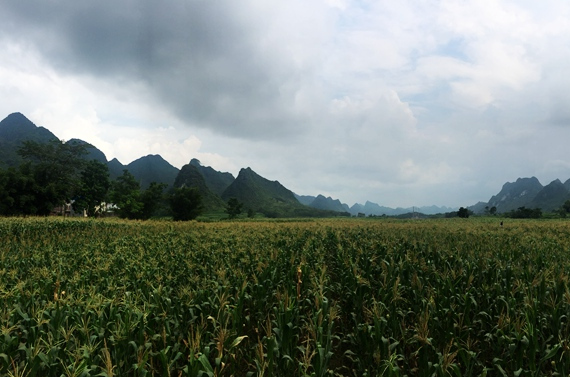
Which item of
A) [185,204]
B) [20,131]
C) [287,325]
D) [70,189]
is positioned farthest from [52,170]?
[20,131]

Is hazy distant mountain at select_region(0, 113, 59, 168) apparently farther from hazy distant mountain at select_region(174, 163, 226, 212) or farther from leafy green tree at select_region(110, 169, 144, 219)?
leafy green tree at select_region(110, 169, 144, 219)

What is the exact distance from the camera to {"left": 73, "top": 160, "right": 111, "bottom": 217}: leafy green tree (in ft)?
211

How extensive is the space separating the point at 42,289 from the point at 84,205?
6841cm

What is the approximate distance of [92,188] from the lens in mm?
66125

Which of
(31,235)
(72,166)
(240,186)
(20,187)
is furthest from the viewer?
(240,186)

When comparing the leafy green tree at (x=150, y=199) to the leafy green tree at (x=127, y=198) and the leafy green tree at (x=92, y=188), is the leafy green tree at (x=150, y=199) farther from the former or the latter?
the leafy green tree at (x=92, y=188)

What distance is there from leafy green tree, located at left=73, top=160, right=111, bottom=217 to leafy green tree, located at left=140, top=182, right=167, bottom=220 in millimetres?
8667

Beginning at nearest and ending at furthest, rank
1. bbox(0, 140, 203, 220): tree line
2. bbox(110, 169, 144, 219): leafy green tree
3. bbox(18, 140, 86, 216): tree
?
bbox(0, 140, 203, 220): tree line < bbox(18, 140, 86, 216): tree < bbox(110, 169, 144, 219): leafy green tree

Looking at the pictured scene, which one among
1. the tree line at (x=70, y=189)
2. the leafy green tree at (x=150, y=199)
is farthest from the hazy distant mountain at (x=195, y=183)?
the tree line at (x=70, y=189)

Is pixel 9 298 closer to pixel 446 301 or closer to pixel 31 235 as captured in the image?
pixel 446 301

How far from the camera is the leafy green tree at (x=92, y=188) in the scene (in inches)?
2535

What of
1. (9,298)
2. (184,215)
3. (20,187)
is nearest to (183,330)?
(9,298)

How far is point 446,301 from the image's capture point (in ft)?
20.6

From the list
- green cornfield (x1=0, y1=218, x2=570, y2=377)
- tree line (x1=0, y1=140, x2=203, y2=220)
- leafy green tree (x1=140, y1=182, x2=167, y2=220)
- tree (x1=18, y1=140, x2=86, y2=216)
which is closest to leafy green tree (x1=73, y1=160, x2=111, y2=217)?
tree line (x1=0, y1=140, x2=203, y2=220)
